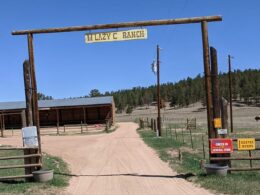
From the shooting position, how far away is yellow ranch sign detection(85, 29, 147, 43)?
46.4 ft

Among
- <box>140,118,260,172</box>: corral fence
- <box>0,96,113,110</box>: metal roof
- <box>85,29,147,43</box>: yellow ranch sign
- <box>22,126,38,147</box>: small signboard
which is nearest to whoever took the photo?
<box>140,118,260,172</box>: corral fence

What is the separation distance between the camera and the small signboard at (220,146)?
45.2ft

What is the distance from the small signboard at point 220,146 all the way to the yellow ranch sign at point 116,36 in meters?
3.82

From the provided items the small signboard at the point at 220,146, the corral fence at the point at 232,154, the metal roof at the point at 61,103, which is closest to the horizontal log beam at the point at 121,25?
the small signboard at the point at 220,146

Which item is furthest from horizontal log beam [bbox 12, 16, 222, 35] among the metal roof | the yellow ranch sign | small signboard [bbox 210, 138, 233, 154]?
the metal roof

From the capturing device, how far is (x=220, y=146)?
13.8 metres

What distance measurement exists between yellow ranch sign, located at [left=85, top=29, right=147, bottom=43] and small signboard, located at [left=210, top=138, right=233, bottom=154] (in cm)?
382

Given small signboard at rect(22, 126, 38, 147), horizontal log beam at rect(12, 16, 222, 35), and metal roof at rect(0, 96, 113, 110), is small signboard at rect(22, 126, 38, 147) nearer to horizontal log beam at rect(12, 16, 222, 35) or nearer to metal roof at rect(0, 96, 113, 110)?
horizontal log beam at rect(12, 16, 222, 35)

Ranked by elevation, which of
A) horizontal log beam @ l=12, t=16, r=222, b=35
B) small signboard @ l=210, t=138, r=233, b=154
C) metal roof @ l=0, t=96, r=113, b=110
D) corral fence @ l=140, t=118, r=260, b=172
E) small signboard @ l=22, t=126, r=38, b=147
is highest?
horizontal log beam @ l=12, t=16, r=222, b=35

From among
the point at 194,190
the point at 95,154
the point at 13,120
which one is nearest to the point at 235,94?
the point at 13,120

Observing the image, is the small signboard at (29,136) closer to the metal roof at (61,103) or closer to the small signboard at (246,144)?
the small signboard at (246,144)

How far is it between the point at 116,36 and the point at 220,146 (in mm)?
4578

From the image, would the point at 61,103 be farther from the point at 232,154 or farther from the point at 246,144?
the point at 246,144

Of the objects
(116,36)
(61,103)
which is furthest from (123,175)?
(61,103)
